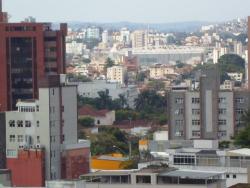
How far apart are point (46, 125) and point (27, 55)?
58.5 ft

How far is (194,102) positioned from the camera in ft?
156

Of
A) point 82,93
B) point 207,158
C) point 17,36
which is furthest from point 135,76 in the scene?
point 207,158

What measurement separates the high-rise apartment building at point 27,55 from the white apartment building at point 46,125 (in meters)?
16.0

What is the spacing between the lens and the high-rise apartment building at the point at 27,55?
5397cm

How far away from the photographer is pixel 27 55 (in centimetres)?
5466

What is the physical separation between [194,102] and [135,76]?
78401 millimetres

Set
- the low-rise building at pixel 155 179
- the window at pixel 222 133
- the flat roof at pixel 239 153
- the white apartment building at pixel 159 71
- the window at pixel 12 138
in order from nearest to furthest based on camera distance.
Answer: the low-rise building at pixel 155 179 < the flat roof at pixel 239 153 < the window at pixel 12 138 < the window at pixel 222 133 < the white apartment building at pixel 159 71

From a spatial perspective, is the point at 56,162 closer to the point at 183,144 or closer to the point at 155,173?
the point at 183,144

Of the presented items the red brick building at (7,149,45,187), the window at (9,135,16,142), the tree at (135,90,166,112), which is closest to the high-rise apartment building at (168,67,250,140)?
the window at (9,135,16,142)

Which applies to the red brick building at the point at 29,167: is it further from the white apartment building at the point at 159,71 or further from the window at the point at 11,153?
the white apartment building at the point at 159,71

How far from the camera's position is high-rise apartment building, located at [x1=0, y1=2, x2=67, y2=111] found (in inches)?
2125

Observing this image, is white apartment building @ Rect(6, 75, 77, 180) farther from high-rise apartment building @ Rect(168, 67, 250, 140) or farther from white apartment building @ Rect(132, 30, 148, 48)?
white apartment building @ Rect(132, 30, 148, 48)

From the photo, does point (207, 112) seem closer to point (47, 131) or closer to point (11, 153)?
point (47, 131)

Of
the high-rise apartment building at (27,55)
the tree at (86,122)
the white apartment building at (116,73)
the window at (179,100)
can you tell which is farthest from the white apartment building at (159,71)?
the window at (179,100)
